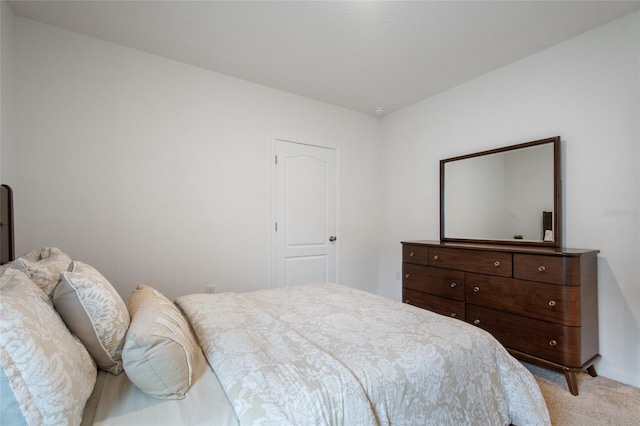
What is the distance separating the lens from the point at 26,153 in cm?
211

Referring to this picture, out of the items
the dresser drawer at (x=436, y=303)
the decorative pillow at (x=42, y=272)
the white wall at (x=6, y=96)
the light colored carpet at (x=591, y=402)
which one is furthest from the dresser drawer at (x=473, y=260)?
the white wall at (x=6, y=96)

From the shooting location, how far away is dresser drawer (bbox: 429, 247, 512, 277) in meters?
2.23

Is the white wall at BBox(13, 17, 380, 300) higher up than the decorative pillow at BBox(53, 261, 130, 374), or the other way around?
the white wall at BBox(13, 17, 380, 300)

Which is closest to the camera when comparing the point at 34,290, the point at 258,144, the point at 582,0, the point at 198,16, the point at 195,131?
the point at 34,290

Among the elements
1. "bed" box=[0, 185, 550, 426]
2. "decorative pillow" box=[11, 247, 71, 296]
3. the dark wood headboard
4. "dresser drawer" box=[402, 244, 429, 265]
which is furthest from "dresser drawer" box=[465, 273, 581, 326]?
the dark wood headboard

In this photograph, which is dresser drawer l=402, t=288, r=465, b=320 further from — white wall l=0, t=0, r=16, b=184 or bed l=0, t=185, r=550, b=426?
white wall l=0, t=0, r=16, b=184

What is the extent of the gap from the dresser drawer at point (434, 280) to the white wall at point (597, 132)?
0.90 metres

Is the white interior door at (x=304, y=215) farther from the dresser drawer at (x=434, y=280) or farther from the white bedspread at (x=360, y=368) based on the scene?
the white bedspread at (x=360, y=368)

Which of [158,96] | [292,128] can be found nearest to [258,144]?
[292,128]

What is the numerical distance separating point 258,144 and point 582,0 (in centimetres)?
271

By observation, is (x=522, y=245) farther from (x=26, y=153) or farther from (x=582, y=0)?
(x=26, y=153)

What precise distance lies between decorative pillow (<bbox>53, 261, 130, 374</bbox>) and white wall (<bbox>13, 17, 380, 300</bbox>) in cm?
152

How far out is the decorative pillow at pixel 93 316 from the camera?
100 cm

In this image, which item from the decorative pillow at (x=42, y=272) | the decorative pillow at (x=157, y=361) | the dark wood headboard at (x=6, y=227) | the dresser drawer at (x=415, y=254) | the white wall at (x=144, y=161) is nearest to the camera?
the decorative pillow at (x=157, y=361)
